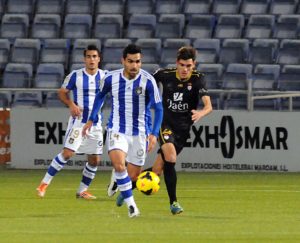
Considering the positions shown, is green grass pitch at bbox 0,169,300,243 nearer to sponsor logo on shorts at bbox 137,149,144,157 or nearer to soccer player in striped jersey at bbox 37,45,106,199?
soccer player in striped jersey at bbox 37,45,106,199

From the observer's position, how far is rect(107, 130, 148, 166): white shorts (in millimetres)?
14070

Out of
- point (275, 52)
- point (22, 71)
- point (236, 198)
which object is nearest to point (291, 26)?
point (275, 52)

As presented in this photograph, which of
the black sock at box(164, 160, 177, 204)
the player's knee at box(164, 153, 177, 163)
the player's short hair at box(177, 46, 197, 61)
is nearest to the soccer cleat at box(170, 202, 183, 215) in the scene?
the black sock at box(164, 160, 177, 204)

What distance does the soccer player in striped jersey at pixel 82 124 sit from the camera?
57.7 feet

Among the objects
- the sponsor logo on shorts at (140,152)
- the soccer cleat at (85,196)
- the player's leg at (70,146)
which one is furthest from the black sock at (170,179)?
the player's leg at (70,146)

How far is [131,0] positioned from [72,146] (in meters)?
12.6

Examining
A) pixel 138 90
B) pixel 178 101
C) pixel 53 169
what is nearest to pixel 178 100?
pixel 178 101

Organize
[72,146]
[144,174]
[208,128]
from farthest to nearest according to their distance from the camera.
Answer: [208,128]
[72,146]
[144,174]

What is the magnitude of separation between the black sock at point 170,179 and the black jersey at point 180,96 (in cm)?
57

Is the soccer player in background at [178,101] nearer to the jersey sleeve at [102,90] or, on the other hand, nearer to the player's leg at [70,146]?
the jersey sleeve at [102,90]

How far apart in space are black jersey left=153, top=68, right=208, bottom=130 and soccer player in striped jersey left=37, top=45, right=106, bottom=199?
2533mm

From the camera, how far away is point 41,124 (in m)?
24.6

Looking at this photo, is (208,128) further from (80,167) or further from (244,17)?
(244,17)

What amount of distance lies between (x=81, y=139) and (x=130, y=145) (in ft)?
11.1
